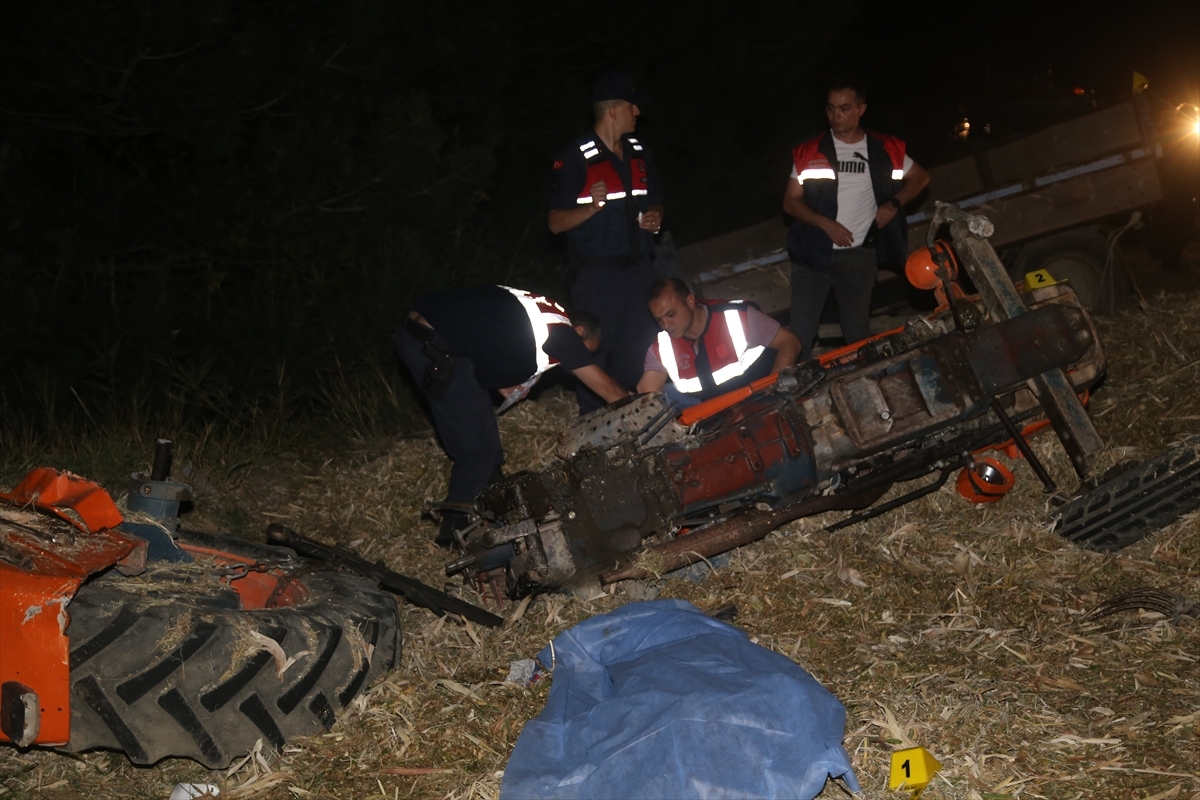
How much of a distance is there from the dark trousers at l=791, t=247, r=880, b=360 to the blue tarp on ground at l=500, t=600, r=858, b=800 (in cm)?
256

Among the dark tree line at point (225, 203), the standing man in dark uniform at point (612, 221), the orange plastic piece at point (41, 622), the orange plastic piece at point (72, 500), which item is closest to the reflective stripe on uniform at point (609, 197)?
the standing man in dark uniform at point (612, 221)

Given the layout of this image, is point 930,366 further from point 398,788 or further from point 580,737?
point 398,788

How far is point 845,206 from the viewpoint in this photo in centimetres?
562

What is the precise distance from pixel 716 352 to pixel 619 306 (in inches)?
30.7

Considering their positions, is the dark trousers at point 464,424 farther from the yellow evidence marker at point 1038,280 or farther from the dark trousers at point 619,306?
the yellow evidence marker at point 1038,280

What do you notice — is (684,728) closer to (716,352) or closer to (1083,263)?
(716,352)

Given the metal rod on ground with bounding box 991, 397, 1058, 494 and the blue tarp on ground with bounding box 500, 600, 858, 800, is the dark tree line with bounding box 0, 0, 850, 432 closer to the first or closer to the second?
the blue tarp on ground with bounding box 500, 600, 858, 800

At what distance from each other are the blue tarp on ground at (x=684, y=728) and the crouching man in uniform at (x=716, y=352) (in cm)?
179

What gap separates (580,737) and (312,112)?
18.6 feet

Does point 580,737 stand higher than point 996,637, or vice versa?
point 580,737

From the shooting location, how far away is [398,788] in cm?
339

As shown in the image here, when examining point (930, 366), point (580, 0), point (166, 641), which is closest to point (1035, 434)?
point (930, 366)

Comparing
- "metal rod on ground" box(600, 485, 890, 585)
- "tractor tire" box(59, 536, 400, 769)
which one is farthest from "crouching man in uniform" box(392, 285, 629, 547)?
"tractor tire" box(59, 536, 400, 769)

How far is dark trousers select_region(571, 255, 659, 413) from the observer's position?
5.72m
